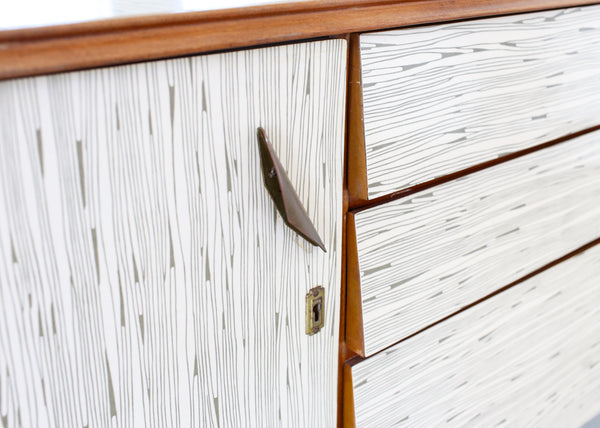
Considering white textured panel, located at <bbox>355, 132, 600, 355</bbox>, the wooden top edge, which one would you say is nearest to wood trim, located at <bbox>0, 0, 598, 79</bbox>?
the wooden top edge

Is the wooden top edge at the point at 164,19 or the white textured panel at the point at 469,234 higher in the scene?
the wooden top edge at the point at 164,19

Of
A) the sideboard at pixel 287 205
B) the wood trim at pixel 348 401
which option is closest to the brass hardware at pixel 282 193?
the sideboard at pixel 287 205

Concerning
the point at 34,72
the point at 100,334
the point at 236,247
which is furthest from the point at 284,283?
the point at 34,72

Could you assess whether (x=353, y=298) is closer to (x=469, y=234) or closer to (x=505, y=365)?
(x=469, y=234)

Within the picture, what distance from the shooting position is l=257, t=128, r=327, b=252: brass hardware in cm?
45

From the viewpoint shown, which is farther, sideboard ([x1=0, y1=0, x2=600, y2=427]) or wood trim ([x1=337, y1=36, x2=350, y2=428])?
wood trim ([x1=337, y1=36, x2=350, y2=428])

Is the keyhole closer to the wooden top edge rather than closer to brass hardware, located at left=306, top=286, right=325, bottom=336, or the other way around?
brass hardware, located at left=306, top=286, right=325, bottom=336

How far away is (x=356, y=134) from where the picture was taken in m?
0.52

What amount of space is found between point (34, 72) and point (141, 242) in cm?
15

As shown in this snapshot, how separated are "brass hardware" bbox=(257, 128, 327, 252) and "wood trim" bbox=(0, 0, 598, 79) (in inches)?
3.4

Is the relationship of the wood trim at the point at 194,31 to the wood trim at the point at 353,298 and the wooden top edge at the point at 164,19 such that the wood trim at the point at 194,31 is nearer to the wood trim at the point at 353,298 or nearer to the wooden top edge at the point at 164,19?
the wooden top edge at the point at 164,19

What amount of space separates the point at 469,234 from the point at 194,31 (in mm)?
415

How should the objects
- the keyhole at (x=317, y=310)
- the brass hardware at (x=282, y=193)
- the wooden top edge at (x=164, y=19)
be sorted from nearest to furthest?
the wooden top edge at (x=164, y=19) < the brass hardware at (x=282, y=193) < the keyhole at (x=317, y=310)

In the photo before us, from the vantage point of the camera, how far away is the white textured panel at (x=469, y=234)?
0.57 meters
